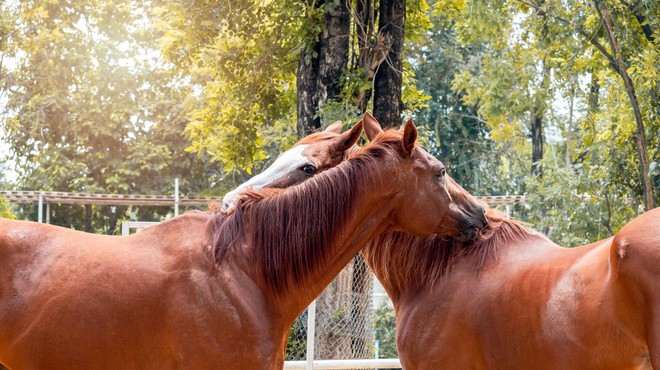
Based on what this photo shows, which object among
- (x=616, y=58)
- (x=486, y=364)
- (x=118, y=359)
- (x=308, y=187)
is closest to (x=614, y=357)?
(x=486, y=364)

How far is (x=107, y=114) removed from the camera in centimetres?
2019

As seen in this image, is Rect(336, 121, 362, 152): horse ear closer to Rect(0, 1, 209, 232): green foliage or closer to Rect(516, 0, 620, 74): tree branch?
Rect(516, 0, 620, 74): tree branch

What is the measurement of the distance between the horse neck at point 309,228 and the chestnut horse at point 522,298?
29.4 inches

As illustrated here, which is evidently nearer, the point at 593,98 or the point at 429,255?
the point at 429,255

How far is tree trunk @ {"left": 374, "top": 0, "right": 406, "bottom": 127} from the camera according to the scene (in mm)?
→ 8094

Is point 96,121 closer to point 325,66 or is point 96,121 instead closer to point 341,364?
point 325,66

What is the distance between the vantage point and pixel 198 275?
3.33 metres

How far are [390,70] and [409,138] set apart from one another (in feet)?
15.4

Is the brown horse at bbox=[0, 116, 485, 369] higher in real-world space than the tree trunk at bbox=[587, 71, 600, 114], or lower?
lower

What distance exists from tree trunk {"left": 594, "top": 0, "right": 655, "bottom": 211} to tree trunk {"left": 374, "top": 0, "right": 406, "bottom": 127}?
2549mm

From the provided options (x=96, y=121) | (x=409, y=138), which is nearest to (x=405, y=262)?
(x=409, y=138)

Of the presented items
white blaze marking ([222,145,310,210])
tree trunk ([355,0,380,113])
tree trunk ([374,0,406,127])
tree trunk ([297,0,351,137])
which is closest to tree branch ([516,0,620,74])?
tree trunk ([374,0,406,127])

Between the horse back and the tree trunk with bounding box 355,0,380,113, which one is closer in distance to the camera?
the horse back

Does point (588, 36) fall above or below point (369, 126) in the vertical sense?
above
